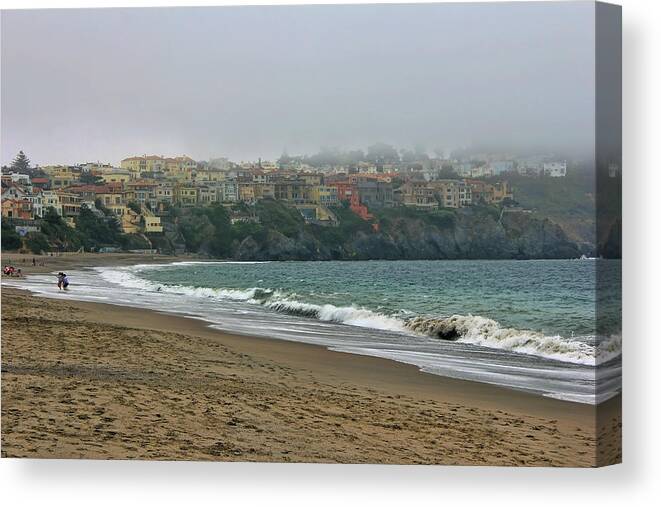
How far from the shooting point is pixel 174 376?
23.8 feet

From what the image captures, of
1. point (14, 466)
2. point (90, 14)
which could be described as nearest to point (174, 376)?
point (14, 466)

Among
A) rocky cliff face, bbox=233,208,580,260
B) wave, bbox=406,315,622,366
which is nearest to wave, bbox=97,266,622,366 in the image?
wave, bbox=406,315,622,366

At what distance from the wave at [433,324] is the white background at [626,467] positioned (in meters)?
0.34

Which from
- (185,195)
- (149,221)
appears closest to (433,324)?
(185,195)

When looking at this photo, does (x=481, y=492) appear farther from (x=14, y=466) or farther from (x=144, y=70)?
(x=144, y=70)

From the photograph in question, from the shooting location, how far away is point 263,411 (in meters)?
6.93

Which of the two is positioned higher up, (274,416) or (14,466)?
(274,416)

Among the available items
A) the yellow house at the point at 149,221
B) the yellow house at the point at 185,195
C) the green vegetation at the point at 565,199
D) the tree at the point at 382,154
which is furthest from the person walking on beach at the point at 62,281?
the green vegetation at the point at 565,199

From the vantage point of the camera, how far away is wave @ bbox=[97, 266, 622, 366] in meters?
6.91

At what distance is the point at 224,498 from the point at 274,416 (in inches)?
31.9

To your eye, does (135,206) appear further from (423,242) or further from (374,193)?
(423,242)

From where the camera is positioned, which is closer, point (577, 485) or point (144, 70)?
point (577, 485)

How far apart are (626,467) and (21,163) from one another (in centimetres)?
583

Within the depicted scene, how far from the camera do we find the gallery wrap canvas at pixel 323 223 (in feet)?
21.9
